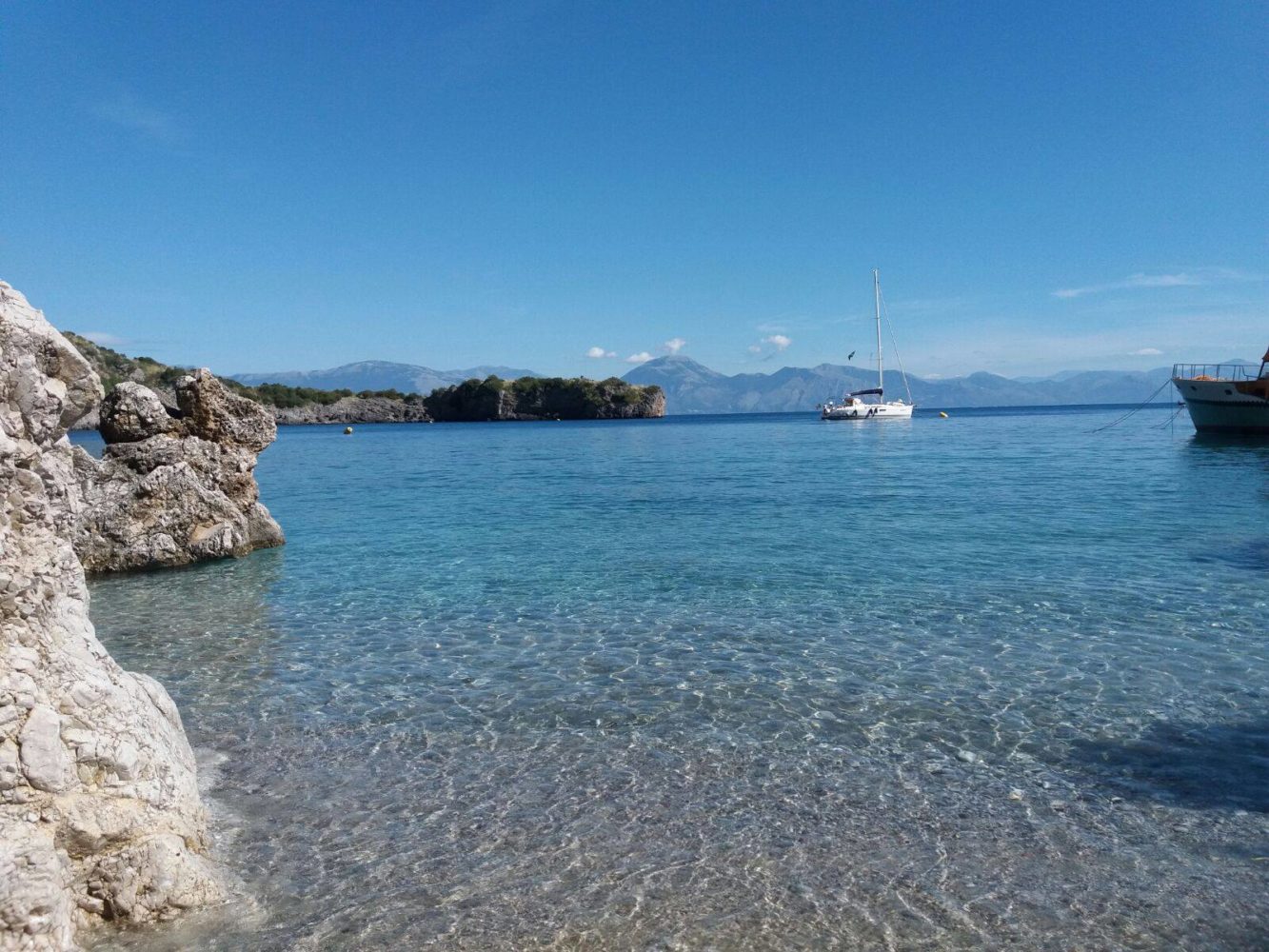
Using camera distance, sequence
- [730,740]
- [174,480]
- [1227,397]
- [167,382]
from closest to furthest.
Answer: [730,740], [174,480], [1227,397], [167,382]

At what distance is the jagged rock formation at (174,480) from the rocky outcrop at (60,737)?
11.1 metres

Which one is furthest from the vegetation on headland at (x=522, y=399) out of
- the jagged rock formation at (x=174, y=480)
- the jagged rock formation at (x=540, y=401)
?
the jagged rock formation at (x=174, y=480)

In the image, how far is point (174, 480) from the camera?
53.4 feet

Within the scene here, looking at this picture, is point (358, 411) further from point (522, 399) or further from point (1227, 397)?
point (1227, 397)

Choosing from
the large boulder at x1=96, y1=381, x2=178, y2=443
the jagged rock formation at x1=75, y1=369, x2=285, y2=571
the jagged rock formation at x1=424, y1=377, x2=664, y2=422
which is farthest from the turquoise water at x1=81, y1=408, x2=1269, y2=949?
the jagged rock formation at x1=424, y1=377, x2=664, y2=422

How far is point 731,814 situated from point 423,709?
3.49m

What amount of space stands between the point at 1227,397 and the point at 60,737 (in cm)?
6092

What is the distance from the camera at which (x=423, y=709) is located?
27.0 ft

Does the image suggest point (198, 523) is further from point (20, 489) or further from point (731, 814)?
point (731, 814)

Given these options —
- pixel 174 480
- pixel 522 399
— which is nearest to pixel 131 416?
pixel 174 480

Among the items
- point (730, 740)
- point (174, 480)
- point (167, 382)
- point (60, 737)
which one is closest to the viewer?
point (60, 737)

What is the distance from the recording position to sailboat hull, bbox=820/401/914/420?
112125 mm

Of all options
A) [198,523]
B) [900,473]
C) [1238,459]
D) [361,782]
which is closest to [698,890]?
[361,782]

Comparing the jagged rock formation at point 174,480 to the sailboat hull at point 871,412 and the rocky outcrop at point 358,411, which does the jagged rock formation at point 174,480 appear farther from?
the rocky outcrop at point 358,411
